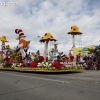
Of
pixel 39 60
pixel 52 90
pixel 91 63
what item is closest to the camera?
pixel 52 90

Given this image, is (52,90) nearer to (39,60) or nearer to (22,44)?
(39,60)

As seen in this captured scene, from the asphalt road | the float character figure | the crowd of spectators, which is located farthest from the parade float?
the asphalt road

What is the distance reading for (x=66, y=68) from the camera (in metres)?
16.4

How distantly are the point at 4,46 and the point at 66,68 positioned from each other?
19582 millimetres

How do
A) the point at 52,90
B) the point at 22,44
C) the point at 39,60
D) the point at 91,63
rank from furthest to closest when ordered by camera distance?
1. the point at 91,63
2. the point at 22,44
3. the point at 39,60
4. the point at 52,90

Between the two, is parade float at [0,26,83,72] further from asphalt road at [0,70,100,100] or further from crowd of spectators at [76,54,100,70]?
asphalt road at [0,70,100,100]

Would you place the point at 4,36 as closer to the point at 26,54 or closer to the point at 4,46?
the point at 4,46

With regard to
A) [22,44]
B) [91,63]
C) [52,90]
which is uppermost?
[22,44]

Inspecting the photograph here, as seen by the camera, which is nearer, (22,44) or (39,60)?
(39,60)

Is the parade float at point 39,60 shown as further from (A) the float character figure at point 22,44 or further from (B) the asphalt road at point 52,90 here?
(B) the asphalt road at point 52,90

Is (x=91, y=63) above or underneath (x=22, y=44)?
underneath

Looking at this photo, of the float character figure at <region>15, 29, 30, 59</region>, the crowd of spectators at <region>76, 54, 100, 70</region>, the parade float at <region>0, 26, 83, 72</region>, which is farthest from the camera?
the crowd of spectators at <region>76, 54, 100, 70</region>

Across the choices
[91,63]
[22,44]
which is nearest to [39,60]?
[22,44]

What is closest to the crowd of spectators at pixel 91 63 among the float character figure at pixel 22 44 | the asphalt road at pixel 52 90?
the float character figure at pixel 22 44
